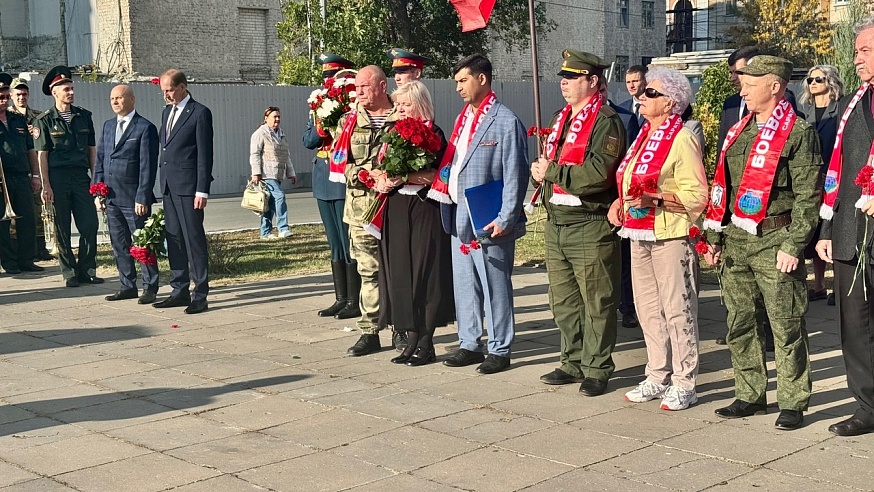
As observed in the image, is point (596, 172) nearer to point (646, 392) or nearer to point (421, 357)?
point (646, 392)

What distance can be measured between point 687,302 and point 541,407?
106 centimetres

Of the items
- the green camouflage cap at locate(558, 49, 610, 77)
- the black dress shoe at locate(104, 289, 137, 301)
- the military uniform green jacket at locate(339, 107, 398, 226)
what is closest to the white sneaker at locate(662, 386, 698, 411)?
the green camouflage cap at locate(558, 49, 610, 77)

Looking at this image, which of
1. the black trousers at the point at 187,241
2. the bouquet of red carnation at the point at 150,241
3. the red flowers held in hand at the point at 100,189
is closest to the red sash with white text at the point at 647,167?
the black trousers at the point at 187,241

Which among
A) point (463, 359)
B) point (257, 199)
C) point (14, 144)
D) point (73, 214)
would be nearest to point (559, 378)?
point (463, 359)

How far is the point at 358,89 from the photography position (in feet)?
27.1

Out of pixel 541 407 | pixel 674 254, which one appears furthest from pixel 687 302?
pixel 541 407

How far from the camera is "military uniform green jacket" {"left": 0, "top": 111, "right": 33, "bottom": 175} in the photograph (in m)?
13.3

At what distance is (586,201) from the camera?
690 centimetres

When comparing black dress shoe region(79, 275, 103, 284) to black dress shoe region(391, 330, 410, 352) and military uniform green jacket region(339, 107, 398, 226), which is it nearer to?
military uniform green jacket region(339, 107, 398, 226)

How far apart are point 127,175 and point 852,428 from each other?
293 inches

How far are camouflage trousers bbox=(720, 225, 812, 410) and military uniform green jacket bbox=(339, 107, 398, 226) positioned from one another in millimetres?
3051

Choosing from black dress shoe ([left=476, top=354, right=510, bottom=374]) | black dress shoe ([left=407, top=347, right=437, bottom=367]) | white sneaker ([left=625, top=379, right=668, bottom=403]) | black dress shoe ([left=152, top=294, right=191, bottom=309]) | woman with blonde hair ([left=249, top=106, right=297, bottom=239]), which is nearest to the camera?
white sneaker ([left=625, top=379, right=668, bottom=403])

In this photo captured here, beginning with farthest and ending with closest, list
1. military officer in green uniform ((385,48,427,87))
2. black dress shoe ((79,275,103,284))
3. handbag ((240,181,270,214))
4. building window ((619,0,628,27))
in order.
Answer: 1. building window ((619,0,628,27))
2. handbag ((240,181,270,214))
3. black dress shoe ((79,275,103,284))
4. military officer in green uniform ((385,48,427,87))

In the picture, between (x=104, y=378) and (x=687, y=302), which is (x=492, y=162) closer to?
(x=687, y=302)
